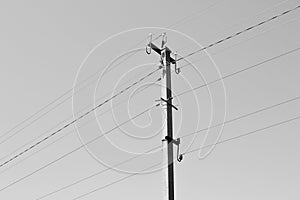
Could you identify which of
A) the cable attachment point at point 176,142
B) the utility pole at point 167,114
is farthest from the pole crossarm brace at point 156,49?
the cable attachment point at point 176,142

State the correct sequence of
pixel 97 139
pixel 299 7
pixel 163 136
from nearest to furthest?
pixel 299 7 < pixel 163 136 < pixel 97 139

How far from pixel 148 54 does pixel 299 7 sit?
3298 millimetres

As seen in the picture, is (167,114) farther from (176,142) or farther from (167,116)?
(176,142)

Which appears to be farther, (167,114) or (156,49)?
(156,49)

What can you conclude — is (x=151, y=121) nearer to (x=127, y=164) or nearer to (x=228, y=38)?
(x=127, y=164)

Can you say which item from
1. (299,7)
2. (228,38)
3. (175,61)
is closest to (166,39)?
(175,61)

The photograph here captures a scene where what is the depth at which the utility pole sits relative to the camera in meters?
8.91

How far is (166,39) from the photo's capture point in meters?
10.6

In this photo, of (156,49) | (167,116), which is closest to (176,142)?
(167,116)

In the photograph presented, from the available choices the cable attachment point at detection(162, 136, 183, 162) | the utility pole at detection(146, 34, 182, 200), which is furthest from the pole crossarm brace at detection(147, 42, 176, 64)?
the cable attachment point at detection(162, 136, 183, 162)

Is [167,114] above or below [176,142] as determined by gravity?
above

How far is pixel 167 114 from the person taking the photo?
9711 mm

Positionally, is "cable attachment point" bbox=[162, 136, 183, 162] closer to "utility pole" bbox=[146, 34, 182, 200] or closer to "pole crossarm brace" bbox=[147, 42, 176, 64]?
"utility pole" bbox=[146, 34, 182, 200]

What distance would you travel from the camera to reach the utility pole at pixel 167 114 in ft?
29.2
